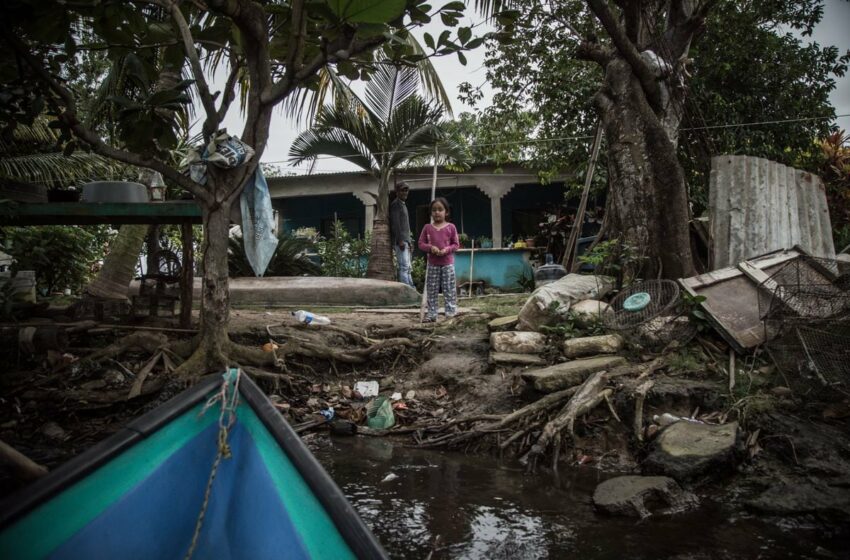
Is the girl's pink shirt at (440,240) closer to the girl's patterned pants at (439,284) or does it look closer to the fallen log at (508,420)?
the girl's patterned pants at (439,284)

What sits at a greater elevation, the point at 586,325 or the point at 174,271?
the point at 174,271

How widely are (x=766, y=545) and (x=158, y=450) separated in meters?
3.00

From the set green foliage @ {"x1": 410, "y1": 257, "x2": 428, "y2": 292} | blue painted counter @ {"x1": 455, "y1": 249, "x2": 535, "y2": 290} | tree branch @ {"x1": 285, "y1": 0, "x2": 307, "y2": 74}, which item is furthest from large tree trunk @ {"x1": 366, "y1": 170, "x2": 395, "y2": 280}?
tree branch @ {"x1": 285, "y1": 0, "x2": 307, "y2": 74}

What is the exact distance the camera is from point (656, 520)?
3.21 m

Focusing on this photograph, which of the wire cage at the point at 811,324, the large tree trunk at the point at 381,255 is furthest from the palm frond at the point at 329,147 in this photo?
the wire cage at the point at 811,324

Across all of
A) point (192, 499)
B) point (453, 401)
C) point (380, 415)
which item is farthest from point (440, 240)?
point (192, 499)

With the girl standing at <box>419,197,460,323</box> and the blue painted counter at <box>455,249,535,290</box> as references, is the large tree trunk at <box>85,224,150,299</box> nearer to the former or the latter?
the girl standing at <box>419,197,460,323</box>

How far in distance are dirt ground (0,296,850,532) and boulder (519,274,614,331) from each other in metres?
0.25

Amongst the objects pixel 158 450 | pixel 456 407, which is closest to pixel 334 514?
pixel 158 450

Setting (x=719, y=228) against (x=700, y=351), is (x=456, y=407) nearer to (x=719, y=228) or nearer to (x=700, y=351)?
(x=700, y=351)

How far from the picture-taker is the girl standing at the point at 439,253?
723 cm

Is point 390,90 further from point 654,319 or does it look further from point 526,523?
point 526,523

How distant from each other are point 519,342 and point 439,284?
6.78 ft

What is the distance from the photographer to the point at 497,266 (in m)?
13.7
